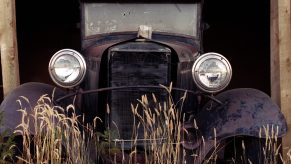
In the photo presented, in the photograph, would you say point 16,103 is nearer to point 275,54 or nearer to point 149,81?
point 149,81

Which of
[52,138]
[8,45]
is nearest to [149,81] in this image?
[52,138]

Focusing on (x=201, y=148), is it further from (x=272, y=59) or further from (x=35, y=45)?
(x=35, y=45)

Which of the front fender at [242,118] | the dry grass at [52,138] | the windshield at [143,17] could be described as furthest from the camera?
the windshield at [143,17]

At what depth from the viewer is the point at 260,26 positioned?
9242 mm

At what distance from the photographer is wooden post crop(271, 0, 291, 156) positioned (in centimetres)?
634

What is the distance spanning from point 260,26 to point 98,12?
143 inches

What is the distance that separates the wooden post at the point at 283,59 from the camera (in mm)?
6336

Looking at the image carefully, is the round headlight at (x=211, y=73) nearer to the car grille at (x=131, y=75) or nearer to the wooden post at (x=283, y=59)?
the car grille at (x=131, y=75)

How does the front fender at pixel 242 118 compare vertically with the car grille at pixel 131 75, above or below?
below

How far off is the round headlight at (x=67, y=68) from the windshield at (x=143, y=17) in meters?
0.81

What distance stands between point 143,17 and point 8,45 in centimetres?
133

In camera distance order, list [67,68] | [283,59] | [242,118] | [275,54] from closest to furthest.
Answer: [242,118] → [67,68] → [283,59] → [275,54]

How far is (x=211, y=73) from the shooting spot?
5348 mm

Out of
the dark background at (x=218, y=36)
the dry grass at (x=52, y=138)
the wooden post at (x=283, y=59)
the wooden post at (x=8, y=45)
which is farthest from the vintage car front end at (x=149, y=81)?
the dark background at (x=218, y=36)
